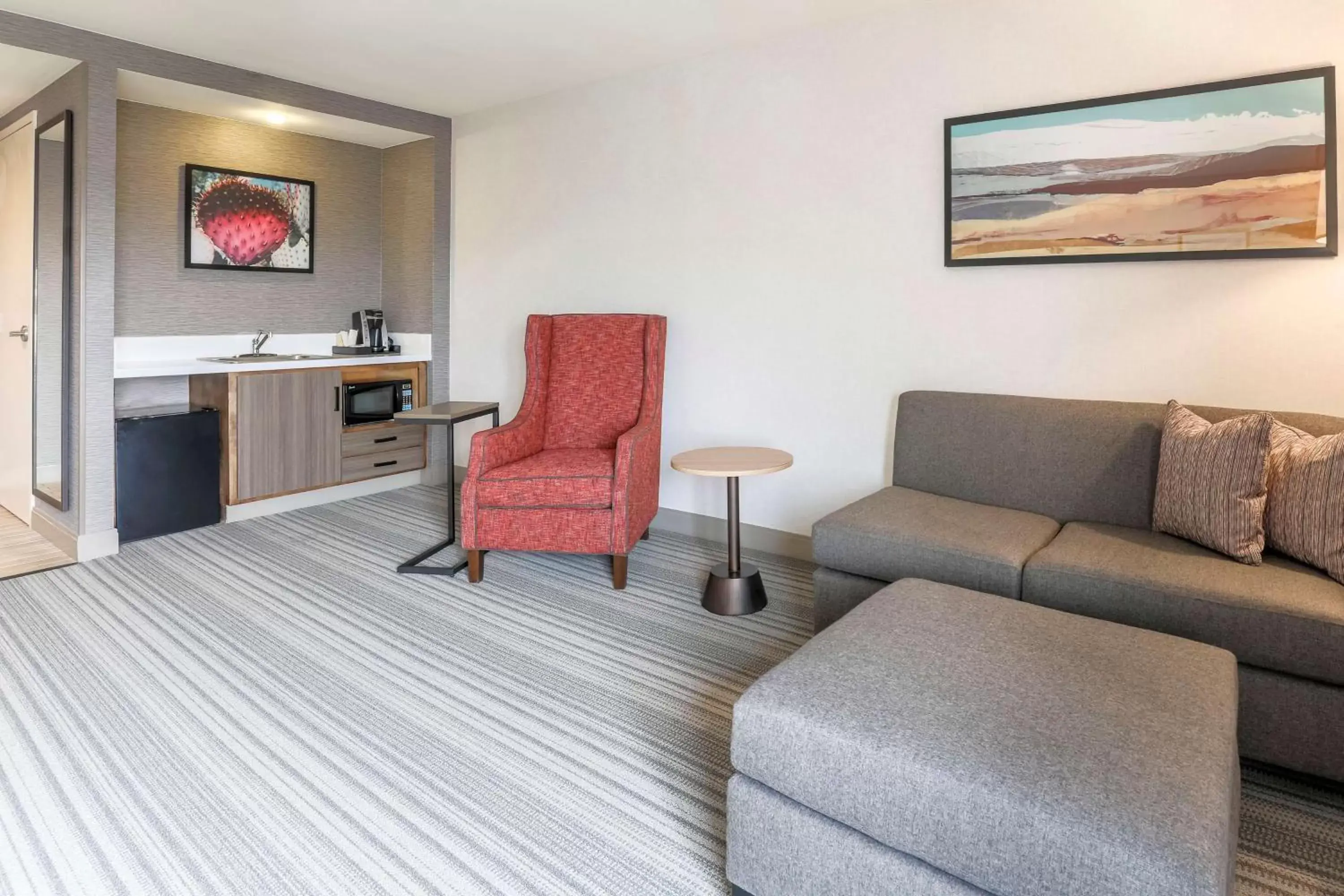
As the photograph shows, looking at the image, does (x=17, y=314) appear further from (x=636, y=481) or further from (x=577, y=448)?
(x=636, y=481)

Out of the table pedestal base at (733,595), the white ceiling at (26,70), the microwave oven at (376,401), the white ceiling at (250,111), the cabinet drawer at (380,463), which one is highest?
the white ceiling at (250,111)

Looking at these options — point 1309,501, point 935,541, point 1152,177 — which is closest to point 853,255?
point 1152,177

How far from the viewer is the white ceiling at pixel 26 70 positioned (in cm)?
355

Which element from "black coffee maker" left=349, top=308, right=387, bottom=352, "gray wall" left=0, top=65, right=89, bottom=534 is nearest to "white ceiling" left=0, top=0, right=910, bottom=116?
"gray wall" left=0, top=65, right=89, bottom=534

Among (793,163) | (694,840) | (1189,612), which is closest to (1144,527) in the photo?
(1189,612)

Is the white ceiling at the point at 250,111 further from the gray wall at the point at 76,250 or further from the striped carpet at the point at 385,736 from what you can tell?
the striped carpet at the point at 385,736

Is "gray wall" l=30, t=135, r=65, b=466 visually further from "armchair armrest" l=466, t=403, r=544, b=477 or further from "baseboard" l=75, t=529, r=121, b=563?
"armchair armrest" l=466, t=403, r=544, b=477

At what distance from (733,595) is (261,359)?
3294 mm

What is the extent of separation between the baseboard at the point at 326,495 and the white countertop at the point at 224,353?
75cm

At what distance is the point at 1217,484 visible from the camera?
7.27 feet

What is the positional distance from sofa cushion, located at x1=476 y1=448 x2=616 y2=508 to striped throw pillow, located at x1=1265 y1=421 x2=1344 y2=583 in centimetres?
223

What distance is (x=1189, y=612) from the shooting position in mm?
1960

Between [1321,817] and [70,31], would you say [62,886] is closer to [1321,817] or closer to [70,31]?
[1321,817]

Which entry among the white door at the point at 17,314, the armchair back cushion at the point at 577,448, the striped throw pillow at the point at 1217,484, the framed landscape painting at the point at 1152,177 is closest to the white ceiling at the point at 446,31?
the framed landscape painting at the point at 1152,177
